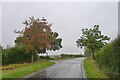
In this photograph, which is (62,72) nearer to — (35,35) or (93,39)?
(35,35)

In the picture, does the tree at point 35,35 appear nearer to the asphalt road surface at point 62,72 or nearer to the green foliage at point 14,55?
the green foliage at point 14,55

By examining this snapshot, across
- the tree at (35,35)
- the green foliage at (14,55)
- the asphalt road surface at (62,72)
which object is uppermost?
the tree at (35,35)

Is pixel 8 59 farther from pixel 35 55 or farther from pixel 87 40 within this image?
pixel 87 40

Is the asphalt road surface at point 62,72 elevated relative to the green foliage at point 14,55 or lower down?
lower down

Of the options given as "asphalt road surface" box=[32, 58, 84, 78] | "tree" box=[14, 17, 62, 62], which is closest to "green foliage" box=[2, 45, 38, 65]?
"tree" box=[14, 17, 62, 62]

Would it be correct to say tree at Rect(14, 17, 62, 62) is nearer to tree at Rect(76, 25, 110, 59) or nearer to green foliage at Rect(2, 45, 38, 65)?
green foliage at Rect(2, 45, 38, 65)

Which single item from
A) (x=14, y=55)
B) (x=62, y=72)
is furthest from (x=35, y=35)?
(x=62, y=72)

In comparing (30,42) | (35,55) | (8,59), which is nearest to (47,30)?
(30,42)

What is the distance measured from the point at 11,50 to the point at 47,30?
7.04 m

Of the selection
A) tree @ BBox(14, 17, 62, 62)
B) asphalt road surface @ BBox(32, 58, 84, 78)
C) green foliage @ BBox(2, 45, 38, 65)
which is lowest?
asphalt road surface @ BBox(32, 58, 84, 78)

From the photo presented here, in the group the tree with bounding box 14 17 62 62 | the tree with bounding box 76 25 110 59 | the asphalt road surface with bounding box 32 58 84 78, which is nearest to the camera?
the asphalt road surface with bounding box 32 58 84 78

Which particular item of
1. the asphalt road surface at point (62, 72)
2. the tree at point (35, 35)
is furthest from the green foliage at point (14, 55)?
the asphalt road surface at point (62, 72)

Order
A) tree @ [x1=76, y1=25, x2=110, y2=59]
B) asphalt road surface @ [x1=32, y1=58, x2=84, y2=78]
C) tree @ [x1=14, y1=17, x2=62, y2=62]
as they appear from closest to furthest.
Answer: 1. asphalt road surface @ [x1=32, y1=58, x2=84, y2=78]
2. tree @ [x1=14, y1=17, x2=62, y2=62]
3. tree @ [x1=76, y1=25, x2=110, y2=59]

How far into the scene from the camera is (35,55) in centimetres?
3238
